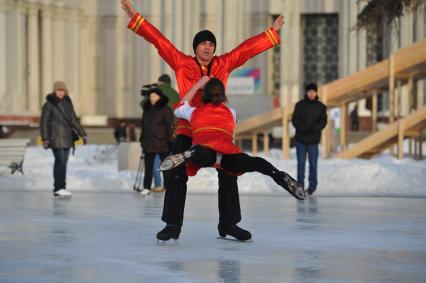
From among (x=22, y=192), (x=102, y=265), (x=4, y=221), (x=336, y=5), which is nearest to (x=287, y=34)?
(x=336, y=5)

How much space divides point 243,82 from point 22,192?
86.4 feet

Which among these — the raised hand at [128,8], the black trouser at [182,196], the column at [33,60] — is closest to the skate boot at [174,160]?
the black trouser at [182,196]

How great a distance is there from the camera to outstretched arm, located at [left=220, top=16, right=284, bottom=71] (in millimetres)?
9695

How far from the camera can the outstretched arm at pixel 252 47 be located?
382 inches

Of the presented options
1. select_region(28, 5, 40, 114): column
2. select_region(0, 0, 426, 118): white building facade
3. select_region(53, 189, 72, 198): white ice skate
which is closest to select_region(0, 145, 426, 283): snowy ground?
select_region(53, 189, 72, 198): white ice skate

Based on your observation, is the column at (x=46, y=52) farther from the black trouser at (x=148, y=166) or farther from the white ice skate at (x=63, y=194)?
the white ice skate at (x=63, y=194)

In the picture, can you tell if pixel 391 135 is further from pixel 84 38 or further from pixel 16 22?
pixel 84 38

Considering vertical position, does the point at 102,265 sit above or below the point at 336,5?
below

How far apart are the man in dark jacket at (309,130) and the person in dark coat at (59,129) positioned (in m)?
3.37

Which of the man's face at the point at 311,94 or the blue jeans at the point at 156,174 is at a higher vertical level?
the man's face at the point at 311,94

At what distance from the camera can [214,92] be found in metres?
9.20

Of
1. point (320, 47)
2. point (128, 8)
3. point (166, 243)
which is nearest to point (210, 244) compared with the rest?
point (166, 243)

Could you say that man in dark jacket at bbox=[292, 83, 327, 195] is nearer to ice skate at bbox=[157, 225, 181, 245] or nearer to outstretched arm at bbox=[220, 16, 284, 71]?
outstretched arm at bbox=[220, 16, 284, 71]

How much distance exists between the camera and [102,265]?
795 cm
